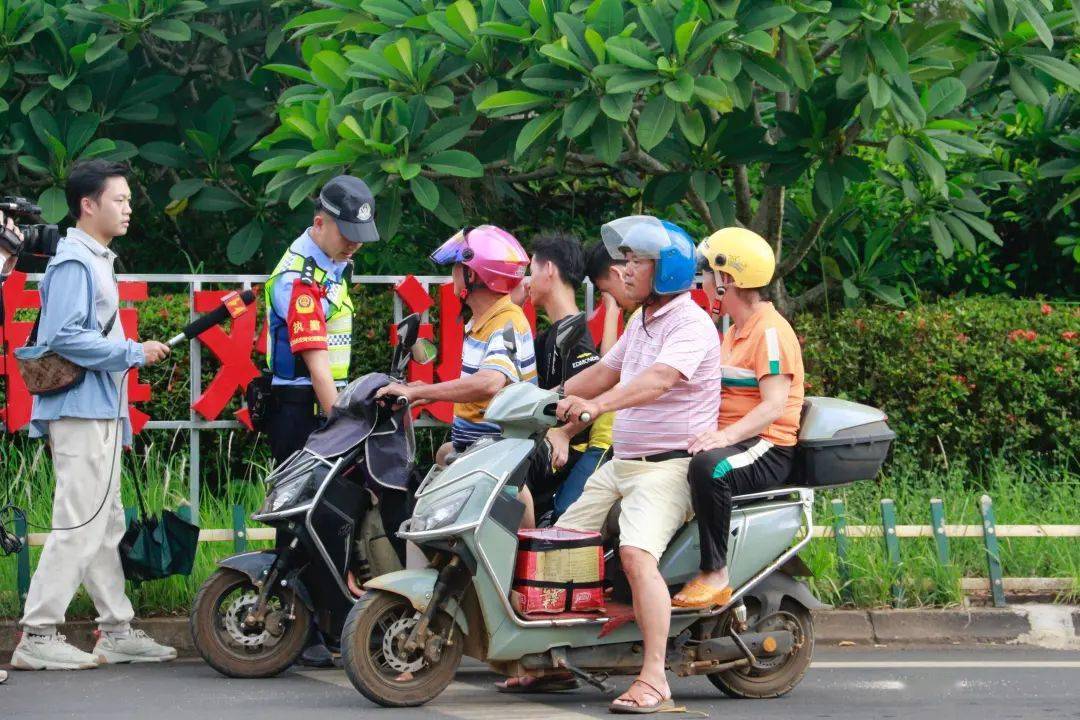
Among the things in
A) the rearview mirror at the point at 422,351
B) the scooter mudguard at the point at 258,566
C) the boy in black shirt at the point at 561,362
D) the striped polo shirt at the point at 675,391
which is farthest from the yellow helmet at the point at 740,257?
the scooter mudguard at the point at 258,566

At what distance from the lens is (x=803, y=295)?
1002 cm

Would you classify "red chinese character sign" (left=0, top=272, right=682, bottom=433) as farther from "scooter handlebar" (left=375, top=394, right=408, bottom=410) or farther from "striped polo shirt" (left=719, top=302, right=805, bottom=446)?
"striped polo shirt" (left=719, top=302, right=805, bottom=446)

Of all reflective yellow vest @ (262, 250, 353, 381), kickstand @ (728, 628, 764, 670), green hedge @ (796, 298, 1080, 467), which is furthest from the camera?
green hedge @ (796, 298, 1080, 467)

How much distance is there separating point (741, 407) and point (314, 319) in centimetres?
179

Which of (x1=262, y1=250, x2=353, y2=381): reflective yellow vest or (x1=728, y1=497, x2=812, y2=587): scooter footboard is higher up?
(x1=262, y1=250, x2=353, y2=381): reflective yellow vest

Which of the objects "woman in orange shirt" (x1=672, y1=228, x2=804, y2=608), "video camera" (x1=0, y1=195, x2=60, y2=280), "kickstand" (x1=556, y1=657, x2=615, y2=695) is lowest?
"kickstand" (x1=556, y1=657, x2=615, y2=695)

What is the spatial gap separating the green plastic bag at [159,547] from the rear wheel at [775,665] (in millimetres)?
2286

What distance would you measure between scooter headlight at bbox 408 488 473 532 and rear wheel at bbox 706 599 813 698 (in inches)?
46.8

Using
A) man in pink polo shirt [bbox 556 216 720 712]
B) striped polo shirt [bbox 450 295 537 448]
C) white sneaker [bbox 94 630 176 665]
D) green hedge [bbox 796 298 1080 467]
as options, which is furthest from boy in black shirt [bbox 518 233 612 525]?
green hedge [bbox 796 298 1080 467]

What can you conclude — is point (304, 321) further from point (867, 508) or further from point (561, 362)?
point (867, 508)

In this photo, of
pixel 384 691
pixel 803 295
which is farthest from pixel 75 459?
pixel 803 295

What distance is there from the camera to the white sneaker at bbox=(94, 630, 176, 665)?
6.72m

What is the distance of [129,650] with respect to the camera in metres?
6.73

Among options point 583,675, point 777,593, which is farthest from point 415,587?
point 777,593
